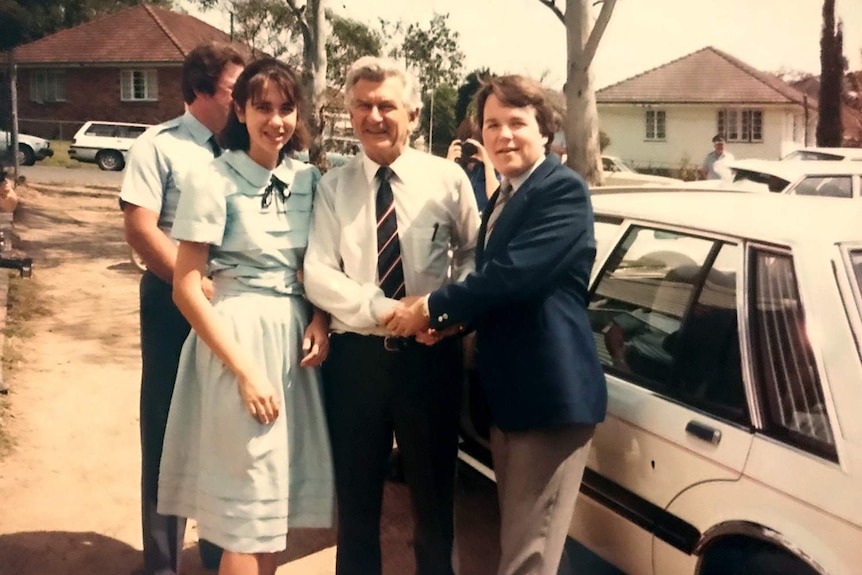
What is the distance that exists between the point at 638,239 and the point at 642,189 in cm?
78

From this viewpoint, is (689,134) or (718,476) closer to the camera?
(718,476)

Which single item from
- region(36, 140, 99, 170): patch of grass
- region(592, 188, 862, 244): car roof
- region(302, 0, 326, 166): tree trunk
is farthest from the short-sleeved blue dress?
region(36, 140, 99, 170): patch of grass

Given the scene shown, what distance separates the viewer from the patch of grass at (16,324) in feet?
16.3

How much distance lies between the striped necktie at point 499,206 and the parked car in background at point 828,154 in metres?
9.18

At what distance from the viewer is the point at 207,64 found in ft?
9.31

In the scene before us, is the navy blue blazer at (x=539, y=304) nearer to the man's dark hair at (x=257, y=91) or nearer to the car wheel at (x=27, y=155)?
the man's dark hair at (x=257, y=91)

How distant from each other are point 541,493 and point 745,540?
536 mm

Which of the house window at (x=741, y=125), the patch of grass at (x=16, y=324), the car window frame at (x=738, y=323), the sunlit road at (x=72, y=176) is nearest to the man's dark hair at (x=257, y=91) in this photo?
the car window frame at (x=738, y=323)

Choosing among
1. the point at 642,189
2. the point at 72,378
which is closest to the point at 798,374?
the point at 642,189

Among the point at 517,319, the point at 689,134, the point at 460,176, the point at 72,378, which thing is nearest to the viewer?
the point at 517,319

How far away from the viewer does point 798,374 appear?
6.91ft

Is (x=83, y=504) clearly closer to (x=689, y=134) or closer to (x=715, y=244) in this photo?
(x=715, y=244)

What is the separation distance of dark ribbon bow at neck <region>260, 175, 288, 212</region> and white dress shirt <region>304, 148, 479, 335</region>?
0.10m

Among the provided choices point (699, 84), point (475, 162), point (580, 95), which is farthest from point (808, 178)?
point (699, 84)
